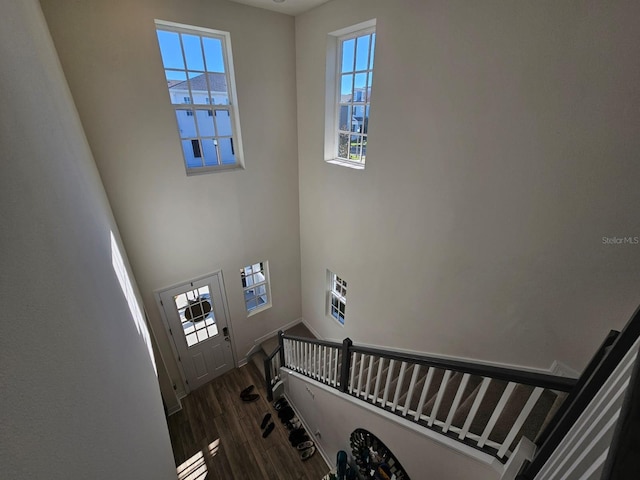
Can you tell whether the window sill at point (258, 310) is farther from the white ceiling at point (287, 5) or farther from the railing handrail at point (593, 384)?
the white ceiling at point (287, 5)

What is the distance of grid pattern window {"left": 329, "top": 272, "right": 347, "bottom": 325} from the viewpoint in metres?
4.60

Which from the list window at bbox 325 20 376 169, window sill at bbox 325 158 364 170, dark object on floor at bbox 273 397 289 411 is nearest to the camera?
window at bbox 325 20 376 169

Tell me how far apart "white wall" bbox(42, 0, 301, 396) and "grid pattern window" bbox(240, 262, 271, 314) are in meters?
0.16

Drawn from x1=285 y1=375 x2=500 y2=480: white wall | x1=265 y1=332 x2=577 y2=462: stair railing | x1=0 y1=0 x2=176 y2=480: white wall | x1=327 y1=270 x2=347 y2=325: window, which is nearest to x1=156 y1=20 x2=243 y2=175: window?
x1=0 y1=0 x2=176 y2=480: white wall

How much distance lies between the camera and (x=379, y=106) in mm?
2939

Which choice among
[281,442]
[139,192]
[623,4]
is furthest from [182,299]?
[623,4]

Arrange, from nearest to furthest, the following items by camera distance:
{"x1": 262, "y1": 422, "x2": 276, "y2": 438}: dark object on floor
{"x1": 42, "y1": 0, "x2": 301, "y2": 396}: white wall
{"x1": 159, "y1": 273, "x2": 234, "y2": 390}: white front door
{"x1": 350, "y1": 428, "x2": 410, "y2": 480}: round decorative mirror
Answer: {"x1": 350, "y1": 428, "x2": 410, "y2": 480}: round decorative mirror → {"x1": 42, "y1": 0, "x2": 301, "y2": 396}: white wall → {"x1": 262, "y1": 422, "x2": 276, "y2": 438}: dark object on floor → {"x1": 159, "y1": 273, "x2": 234, "y2": 390}: white front door

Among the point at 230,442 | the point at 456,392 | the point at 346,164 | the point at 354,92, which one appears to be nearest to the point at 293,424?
the point at 230,442

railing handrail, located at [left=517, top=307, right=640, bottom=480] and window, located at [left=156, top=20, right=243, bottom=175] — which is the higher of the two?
window, located at [left=156, top=20, right=243, bottom=175]

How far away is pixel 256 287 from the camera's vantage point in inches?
201

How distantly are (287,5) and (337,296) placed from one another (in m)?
4.16

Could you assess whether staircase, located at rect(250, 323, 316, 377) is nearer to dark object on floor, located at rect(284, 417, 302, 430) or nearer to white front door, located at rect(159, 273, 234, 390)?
white front door, located at rect(159, 273, 234, 390)

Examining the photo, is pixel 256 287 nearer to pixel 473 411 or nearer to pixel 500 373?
pixel 473 411

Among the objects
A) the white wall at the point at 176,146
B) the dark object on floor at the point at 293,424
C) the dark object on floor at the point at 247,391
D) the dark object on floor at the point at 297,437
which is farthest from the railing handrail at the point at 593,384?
the dark object on floor at the point at 247,391
